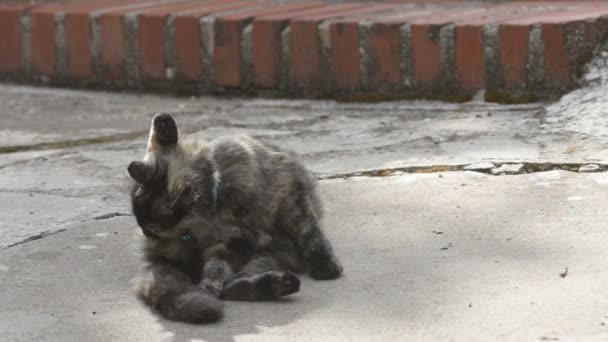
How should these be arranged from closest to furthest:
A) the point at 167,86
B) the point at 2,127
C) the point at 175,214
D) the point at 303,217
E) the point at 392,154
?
the point at 175,214 < the point at 303,217 < the point at 392,154 < the point at 2,127 < the point at 167,86

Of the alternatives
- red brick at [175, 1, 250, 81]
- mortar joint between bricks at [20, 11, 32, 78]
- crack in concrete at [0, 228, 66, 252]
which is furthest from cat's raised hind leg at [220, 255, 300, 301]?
mortar joint between bricks at [20, 11, 32, 78]

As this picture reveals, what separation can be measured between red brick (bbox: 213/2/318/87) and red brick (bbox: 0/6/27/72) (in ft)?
4.23

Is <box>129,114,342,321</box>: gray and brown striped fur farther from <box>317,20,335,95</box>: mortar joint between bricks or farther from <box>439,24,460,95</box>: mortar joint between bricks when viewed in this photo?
<box>317,20,335,95</box>: mortar joint between bricks

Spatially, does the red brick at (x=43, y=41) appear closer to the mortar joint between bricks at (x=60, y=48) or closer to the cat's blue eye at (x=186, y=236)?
the mortar joint between bricks at (x=60, y=48)

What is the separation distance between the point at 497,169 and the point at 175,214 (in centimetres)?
133

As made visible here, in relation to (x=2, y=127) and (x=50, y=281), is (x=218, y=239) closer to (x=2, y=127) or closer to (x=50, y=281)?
(x=50, y=281)

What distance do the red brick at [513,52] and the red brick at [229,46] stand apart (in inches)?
48.8

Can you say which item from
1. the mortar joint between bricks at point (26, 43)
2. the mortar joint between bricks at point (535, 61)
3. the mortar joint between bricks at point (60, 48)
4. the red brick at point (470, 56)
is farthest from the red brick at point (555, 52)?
the mortar joint between bricks at point (26, 43)

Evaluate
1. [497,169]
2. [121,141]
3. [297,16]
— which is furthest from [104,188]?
[297,16]

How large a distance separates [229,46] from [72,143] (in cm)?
105

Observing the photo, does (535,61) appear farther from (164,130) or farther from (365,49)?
(164,130)

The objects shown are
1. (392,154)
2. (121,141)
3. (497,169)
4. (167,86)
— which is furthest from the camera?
(167,86)

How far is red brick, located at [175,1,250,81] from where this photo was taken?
212 inches

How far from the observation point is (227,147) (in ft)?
10.2
